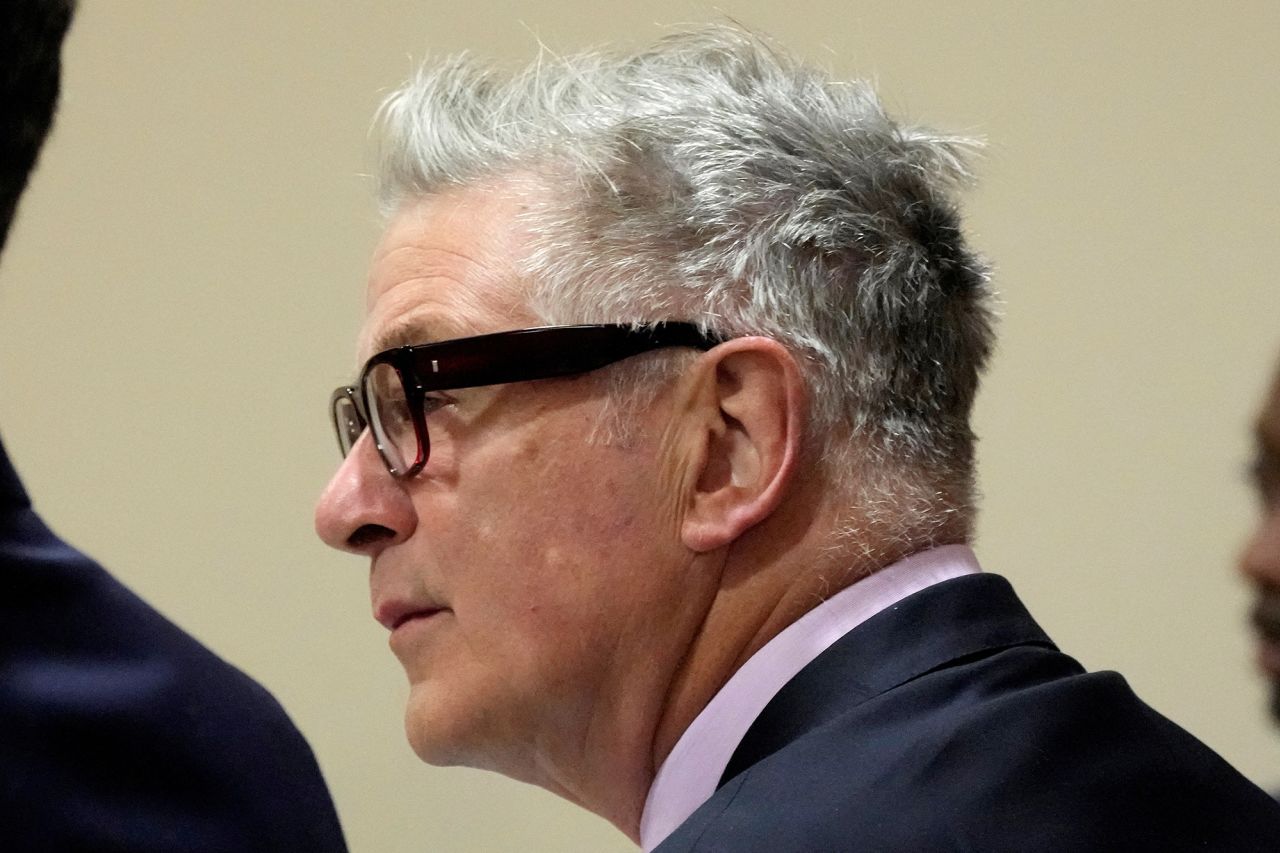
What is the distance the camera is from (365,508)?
48.4 inches

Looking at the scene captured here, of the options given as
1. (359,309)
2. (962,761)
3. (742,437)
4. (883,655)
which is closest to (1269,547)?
(962,761)

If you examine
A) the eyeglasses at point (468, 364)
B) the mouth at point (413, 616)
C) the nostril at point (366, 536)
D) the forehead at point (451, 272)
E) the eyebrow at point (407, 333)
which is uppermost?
the forehead at point (451, 272)

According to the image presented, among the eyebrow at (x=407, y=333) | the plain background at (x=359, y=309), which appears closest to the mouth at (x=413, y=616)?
the eyebrow at (x=407, y=333)

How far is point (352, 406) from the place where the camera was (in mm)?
1315

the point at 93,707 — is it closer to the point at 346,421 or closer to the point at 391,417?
the point at 391,417

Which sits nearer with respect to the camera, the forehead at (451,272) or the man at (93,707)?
the man at (93,707)

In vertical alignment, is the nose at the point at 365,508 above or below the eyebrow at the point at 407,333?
below

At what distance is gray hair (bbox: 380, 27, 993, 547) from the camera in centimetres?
118

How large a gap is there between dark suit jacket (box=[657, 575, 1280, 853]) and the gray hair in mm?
125

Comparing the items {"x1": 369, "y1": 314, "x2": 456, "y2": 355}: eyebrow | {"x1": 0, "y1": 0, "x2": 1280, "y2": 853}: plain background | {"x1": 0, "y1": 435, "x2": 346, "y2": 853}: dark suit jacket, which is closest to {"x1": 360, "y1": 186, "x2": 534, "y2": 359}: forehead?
{"x1": 369, "y1": 314, "x2": 456, "y2": 355}: eyebrow

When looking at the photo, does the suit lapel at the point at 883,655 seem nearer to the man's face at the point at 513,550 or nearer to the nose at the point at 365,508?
the man's face at the point at 513,550

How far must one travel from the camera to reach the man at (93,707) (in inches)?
24.8

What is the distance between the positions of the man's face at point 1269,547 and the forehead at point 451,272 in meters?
0.61

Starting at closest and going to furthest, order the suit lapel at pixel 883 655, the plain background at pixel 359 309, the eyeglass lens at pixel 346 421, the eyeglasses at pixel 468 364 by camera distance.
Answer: the suit lapel at pixel 883 655 < the eyeglasses at pixel 468 364 < the eyeglass lens at pixel 346 421 < the plain background at pixel 359 309
